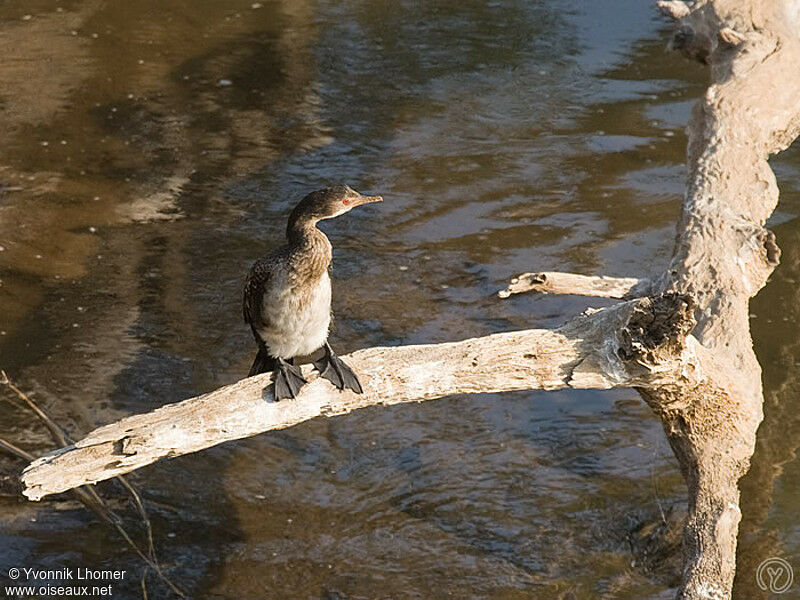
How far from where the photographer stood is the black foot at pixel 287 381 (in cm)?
339

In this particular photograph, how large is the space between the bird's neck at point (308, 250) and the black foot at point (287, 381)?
0.52 m

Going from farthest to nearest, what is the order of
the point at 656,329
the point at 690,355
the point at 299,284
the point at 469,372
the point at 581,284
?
1. the point at 581,284
2. the point at 299,284
3. the point at 690,355
4. the point at 469,372
5. the point at 656,329

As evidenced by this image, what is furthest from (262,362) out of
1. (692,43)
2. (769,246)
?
(692,43)

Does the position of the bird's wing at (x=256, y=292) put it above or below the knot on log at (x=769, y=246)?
below

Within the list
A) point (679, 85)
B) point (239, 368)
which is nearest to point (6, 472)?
point (239, 368)

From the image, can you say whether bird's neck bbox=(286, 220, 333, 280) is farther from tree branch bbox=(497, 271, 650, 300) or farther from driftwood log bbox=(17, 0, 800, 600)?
tree branch bbox=(497, 271, 650, 300)

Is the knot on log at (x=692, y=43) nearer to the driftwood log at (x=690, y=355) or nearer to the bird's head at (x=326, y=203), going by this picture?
the driftwood log at (x=690, y=355)

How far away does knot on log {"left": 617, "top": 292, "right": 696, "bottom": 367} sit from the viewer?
10.6ft

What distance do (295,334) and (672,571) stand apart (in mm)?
1752

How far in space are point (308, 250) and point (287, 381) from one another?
67cm

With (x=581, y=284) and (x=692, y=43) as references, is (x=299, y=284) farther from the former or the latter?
(x=692, y=43)

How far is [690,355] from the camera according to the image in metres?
3.60

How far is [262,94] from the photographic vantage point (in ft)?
29.1

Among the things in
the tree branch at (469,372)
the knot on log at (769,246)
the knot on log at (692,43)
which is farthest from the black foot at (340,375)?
the knot on log at (692,43)
